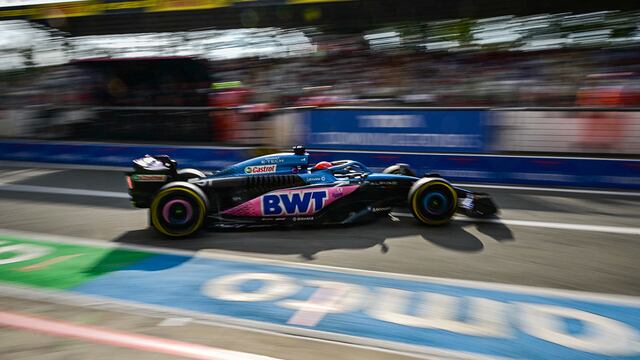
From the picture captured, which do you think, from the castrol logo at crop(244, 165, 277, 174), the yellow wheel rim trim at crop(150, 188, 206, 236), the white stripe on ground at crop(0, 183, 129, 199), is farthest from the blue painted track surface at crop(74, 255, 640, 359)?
the white stripe on ground at crop(0, 183, 129, 199)

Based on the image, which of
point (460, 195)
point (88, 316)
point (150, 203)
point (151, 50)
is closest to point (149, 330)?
point (88, 316)

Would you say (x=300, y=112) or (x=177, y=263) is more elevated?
(x=300, y=112)

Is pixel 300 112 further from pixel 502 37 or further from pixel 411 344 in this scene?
pixel 411 344

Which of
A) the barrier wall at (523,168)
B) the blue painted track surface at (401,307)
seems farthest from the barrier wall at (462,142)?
the blue painted track surface at (401,307)

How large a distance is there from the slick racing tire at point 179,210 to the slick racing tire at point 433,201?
7.94 ft

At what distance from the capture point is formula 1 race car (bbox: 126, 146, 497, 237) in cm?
583

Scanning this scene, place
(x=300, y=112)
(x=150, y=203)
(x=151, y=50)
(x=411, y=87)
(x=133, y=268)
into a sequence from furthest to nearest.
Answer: (x=151, y=50)
(x=411, y=87)
(x=300, y=112)
(x=150, y=203)
(x=133, y=268)

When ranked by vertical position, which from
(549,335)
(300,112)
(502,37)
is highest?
(502,37)

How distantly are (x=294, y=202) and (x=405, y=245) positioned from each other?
1337mm

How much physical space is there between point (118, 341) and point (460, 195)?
13.8ft

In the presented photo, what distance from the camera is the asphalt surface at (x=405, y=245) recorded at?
11.9 ft

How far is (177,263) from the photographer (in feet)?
16.6

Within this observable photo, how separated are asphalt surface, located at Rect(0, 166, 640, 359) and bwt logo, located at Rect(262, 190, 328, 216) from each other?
0.26 m

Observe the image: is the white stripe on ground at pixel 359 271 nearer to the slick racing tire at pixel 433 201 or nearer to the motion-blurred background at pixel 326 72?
the slick racing tire at pixel 433 201
